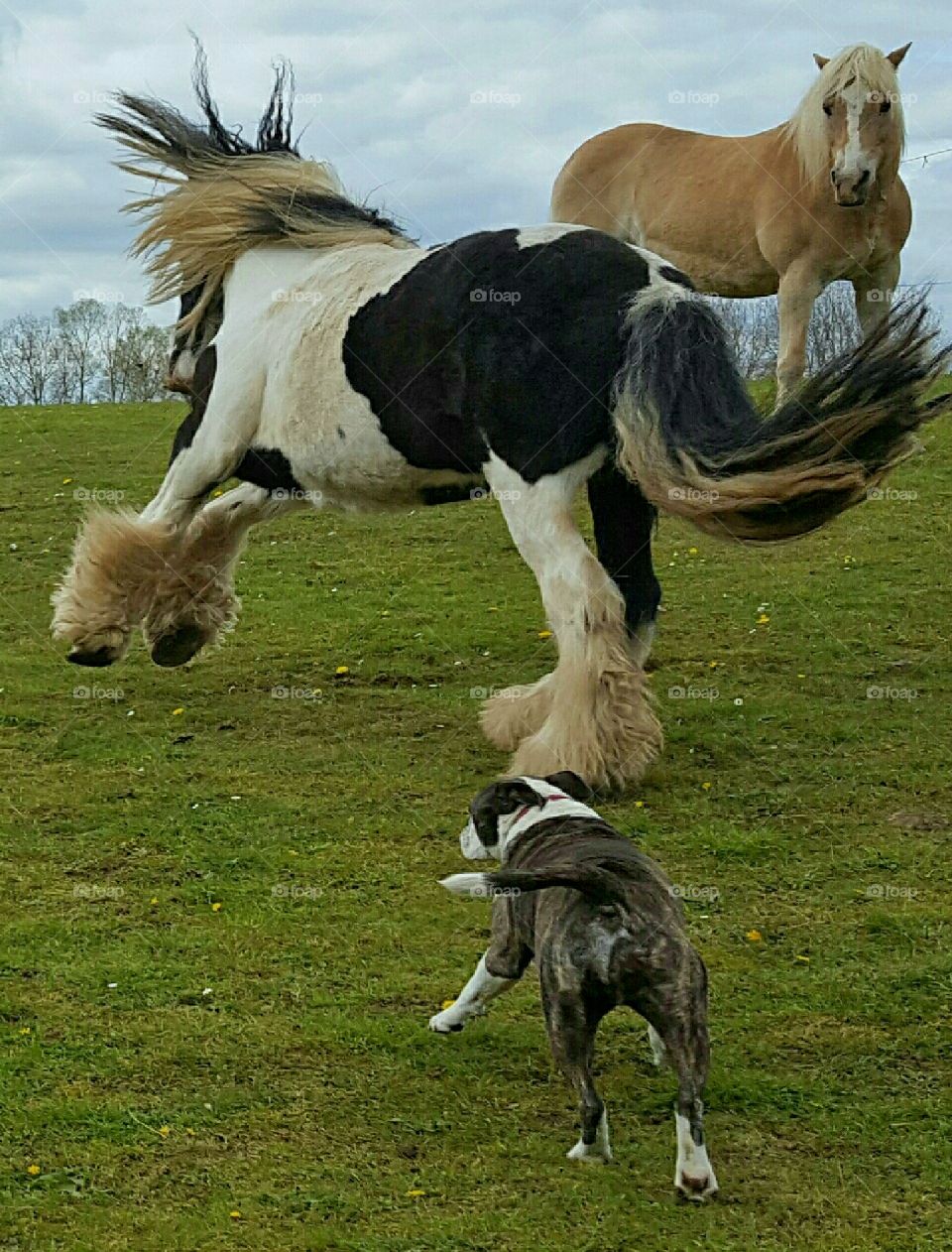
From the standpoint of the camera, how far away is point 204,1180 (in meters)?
3.80

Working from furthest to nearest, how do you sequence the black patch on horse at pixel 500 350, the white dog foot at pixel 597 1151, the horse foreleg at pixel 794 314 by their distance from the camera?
the horse foreleg at pixel 794 314 → the black patch on horse at pixel 500 350 → the white dog foot at pixel 597 1151

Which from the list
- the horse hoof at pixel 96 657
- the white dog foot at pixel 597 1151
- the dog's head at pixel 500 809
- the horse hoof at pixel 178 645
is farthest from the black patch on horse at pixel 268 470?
the white dog foot at pixel 597 1151

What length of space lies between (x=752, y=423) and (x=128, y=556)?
317 centimetres

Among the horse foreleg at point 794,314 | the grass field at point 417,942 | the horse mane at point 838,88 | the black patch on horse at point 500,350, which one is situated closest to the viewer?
the grass field at point 417,942

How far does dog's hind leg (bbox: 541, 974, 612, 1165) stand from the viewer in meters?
3.76

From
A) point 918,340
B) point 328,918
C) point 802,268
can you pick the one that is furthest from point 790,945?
point 802,268

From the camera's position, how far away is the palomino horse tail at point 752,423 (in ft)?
18.9

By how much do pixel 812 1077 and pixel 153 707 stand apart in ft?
15.2

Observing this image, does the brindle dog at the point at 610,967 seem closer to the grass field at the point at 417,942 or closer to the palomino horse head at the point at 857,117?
the grass field at the point at 417,942

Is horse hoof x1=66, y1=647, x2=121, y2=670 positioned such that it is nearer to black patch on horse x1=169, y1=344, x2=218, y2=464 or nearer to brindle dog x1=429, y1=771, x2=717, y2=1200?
black patch on horse x1=169, y1=344, x2=218, y2=464

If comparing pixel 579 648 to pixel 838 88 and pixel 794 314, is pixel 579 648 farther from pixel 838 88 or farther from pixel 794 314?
pixel 794 314

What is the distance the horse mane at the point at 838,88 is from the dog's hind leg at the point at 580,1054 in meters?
6.74

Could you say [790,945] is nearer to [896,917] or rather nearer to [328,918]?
[896,917]

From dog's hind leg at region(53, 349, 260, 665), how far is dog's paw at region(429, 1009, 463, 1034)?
3.68m
